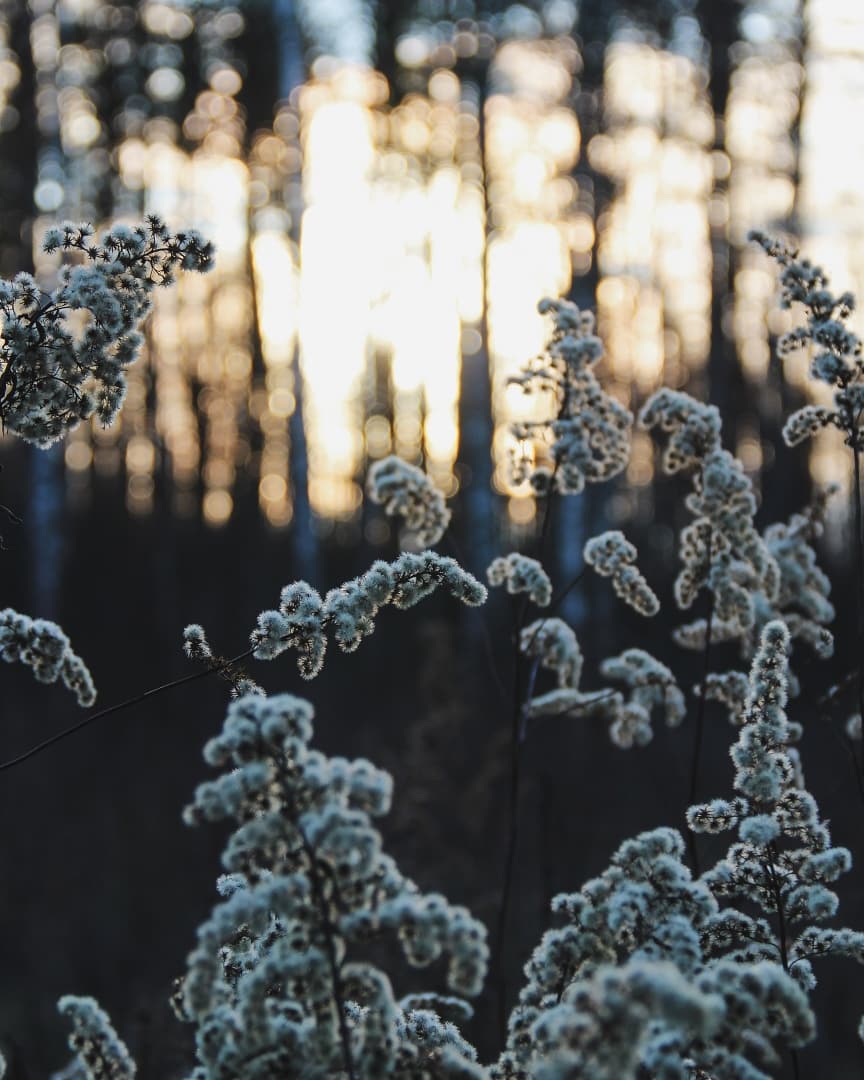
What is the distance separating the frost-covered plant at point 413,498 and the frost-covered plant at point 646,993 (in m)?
1.30

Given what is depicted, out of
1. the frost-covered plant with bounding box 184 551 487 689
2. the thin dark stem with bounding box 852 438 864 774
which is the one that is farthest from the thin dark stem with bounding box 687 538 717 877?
the frost-covered plant with bounding box 184 551 487 689

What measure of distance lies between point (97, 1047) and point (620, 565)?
208 centimetres

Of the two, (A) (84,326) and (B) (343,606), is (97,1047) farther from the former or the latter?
(A) (84,326)

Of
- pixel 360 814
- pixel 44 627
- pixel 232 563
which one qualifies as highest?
pixel 232 563

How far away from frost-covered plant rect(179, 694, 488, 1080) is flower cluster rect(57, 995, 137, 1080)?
0.44 m

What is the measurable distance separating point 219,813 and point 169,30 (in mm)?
22205

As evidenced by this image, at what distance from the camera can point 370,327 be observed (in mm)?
26469

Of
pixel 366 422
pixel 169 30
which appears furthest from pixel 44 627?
pixel 366 422

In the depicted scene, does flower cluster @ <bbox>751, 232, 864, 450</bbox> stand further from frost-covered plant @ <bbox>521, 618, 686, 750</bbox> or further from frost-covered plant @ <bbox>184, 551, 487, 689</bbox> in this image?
frost-covered plant @ <bbox>184, 551, 487, 689</bbox>


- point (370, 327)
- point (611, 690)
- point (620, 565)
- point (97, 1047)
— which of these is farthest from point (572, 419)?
point (370, 327)

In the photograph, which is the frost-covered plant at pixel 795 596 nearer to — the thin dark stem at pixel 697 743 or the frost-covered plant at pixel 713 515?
the frost-covered plant at pixel 713 515

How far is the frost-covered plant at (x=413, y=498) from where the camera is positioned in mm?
3525

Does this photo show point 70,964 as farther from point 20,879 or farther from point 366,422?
point 366,422

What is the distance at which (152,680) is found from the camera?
696 inches
